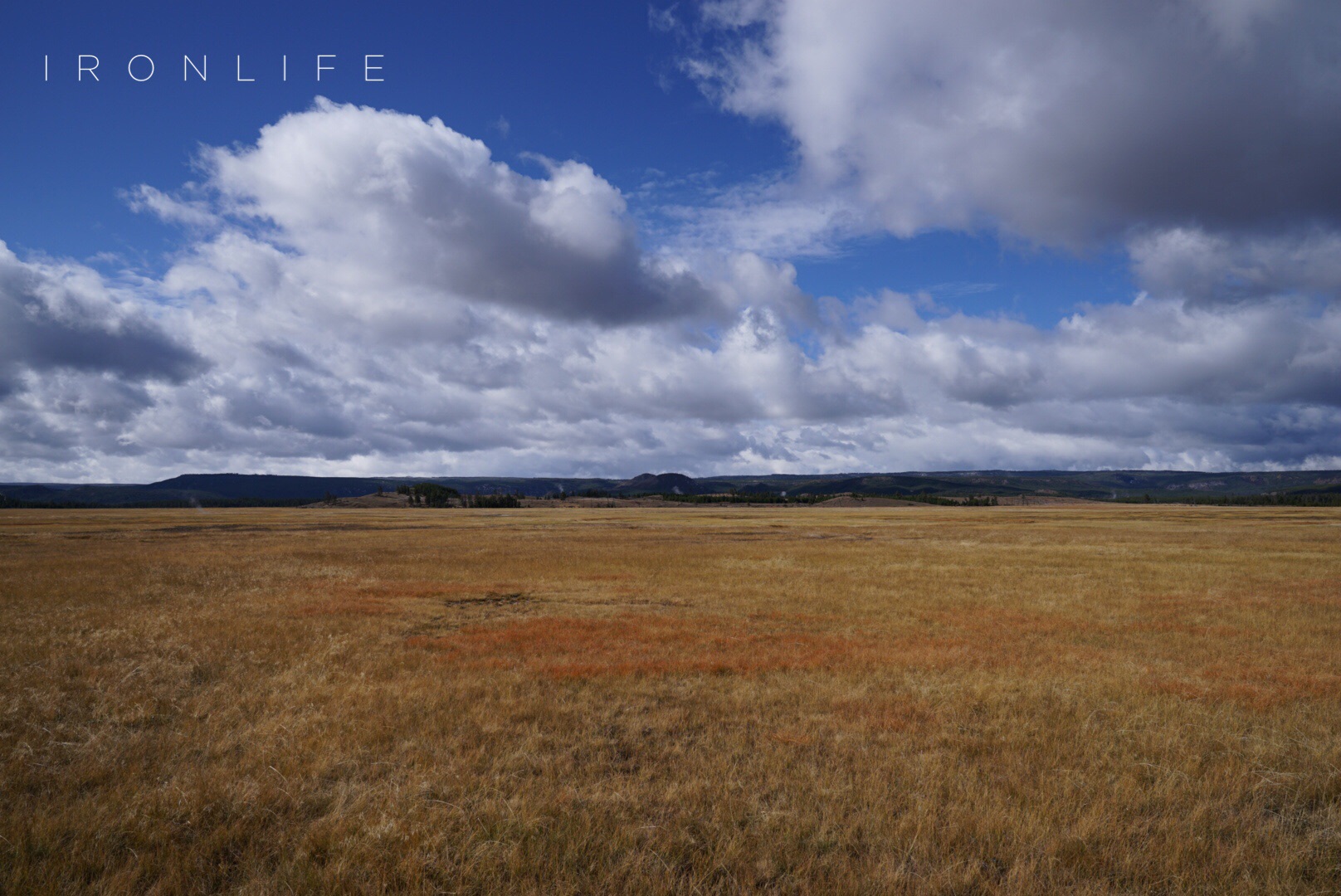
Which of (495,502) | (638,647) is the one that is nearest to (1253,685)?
(638,647)

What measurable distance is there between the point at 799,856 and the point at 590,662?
369 inches

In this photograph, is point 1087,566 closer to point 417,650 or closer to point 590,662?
point 590,662

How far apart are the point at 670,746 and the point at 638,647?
7188mm

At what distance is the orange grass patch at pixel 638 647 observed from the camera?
50.0 feet

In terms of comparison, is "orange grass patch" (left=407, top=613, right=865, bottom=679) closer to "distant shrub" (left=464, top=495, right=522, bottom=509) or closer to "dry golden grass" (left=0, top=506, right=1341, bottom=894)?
"dry golden grass" (left=0, top=506, right=1341, bottom=894)

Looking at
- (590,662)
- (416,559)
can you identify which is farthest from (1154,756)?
(416,559)

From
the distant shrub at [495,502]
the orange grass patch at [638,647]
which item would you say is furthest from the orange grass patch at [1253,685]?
the distant shrub at [495,502]

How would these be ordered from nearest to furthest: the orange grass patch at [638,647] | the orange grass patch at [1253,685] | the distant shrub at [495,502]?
the orange grass patch at [1253,685], the orange grass patch at [638,647], the distant shrub at [495,502]

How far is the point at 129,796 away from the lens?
8234 millimetres

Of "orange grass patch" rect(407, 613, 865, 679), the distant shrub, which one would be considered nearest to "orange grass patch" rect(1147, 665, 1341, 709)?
"orange grass patch" rect(407, 613, 865, 679)

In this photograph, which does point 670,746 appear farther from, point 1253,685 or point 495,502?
point 495,502

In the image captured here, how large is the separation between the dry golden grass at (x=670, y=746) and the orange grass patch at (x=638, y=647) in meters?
0.14

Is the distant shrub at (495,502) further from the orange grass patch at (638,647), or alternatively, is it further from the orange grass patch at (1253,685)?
the orange grass patch at (1253,685)

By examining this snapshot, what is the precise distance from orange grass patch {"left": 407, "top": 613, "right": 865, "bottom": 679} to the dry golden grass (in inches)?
5.5
